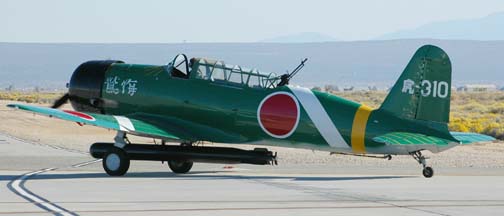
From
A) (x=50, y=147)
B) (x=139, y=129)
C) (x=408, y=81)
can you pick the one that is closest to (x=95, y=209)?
(x=139, y=129)

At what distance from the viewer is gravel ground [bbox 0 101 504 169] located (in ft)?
79.8

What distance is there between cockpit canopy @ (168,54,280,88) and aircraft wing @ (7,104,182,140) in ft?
4.02

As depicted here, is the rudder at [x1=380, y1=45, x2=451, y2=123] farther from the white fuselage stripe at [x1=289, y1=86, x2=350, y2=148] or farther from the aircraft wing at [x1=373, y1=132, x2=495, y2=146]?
the white fuselage stripe at [x1=289, y1=86, x2=350, y2=148]

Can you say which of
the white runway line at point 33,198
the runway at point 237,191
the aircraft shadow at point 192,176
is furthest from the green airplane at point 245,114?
the white runway line at point 33,198

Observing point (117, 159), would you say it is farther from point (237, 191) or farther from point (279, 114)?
point (237, 191)

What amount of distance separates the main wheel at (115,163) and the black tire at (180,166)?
1.28 meters

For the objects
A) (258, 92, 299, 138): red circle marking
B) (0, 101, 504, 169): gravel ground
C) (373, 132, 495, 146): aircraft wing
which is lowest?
(0, 101, 504, 169): gravel ground

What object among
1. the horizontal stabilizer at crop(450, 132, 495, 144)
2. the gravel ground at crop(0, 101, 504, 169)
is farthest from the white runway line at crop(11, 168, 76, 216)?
the gravel ground at crop(0, 101, 504, 169)

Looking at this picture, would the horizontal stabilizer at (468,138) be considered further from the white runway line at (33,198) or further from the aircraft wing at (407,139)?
the white runway line at (33,198)

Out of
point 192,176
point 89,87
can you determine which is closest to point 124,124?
point 192,176

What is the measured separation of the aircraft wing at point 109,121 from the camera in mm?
19203

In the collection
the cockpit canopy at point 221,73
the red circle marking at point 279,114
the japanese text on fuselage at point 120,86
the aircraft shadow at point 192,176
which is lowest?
the aircraft shadow at point 192,176

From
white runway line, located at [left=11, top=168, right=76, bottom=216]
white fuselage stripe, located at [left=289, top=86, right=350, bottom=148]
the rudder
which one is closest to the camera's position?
white runway line, located at [left=11, top=168, right=76, bottom=216]

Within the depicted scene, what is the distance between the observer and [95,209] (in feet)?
43.8
